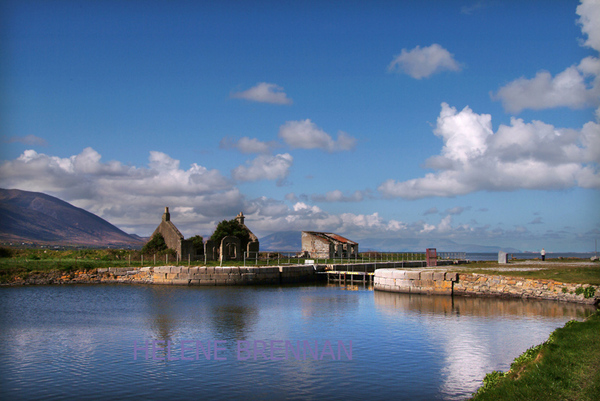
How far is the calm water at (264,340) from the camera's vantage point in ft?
39.7

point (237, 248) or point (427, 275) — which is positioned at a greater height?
point (237, 248)

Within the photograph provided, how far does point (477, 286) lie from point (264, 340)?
56.1ft

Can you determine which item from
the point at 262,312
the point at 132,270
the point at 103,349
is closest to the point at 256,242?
the point at 132,270

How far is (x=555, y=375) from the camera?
360 inches

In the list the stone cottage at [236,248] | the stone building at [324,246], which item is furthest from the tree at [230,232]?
the stone building at [324,246]

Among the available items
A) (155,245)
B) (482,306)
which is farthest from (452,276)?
(155,245)

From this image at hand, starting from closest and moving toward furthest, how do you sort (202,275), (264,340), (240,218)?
1. (264,340)
2. (202,275)
3. (240,218)

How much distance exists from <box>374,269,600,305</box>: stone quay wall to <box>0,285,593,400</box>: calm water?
3.14 ft

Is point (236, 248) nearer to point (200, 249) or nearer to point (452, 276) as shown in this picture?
point (200, 249)

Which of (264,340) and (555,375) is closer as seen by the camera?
(555,375)

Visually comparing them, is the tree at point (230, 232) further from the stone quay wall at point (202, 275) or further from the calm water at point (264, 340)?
the calm water at point (264, 340)

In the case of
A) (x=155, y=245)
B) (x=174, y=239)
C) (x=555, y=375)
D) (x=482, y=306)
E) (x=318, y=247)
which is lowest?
(x=482, y=306)

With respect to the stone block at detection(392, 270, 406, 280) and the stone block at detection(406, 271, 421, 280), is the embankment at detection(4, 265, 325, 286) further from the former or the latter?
the stone block at detection(406, 271, 421, 280)

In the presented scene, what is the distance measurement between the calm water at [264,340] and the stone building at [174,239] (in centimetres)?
1734
